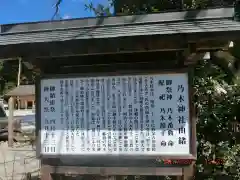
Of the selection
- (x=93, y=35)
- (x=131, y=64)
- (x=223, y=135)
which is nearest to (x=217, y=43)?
(x=131, y=64)

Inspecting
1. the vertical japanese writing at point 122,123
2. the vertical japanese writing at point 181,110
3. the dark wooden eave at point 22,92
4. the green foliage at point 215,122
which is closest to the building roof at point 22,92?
the dark wooden eave at point 22,92

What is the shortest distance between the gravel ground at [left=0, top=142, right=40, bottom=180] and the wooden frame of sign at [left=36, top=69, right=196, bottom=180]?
9.13 feet

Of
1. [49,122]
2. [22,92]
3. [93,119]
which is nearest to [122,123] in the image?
[93,119]

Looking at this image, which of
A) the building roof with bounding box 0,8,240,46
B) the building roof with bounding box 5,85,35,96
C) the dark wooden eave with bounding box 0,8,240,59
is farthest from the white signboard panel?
the building roof with bounding box 5,85,35,96

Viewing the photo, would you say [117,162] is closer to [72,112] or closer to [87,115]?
[87,115]

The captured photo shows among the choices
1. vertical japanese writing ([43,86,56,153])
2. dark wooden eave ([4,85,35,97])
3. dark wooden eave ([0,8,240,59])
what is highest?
dark wooden eave ([0,8,240,59])

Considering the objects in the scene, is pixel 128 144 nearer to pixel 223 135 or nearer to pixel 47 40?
pixel 47 40

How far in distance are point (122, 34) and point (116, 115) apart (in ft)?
3.48

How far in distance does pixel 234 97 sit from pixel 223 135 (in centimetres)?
69

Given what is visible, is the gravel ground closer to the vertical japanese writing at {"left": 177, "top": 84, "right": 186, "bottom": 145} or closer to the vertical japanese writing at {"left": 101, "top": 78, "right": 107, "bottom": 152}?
the vertical japanese writing at {"left": 101, "top": 78, "right": 107, "bottom": 152}

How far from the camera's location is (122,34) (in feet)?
14.2

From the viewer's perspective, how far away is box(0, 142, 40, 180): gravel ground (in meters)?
7.87

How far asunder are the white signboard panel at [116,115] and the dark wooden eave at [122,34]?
17.8 inches

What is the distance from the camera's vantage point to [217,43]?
4469 mm
